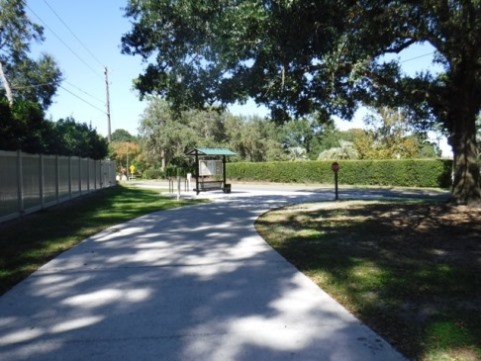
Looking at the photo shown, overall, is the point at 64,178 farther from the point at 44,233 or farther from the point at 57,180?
the point at 44,233

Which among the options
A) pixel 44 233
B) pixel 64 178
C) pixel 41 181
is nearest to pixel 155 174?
pixel 64 178

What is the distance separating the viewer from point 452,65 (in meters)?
14.5

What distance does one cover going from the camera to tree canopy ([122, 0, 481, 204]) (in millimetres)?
10945

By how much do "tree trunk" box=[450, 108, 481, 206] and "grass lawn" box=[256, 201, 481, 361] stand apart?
108 centimetres

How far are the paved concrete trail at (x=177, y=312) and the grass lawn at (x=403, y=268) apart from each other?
11.5 inches

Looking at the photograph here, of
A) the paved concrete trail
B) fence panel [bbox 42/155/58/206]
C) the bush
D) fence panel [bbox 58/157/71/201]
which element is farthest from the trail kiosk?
the bush

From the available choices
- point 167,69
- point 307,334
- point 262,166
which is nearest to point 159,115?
point 262,166

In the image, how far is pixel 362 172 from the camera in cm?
3497

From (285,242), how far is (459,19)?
6.82m

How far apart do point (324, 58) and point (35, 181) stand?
9523mm

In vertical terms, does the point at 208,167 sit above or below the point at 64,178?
above

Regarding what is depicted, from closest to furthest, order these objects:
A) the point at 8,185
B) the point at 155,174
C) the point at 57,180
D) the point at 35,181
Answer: the point at 8,185 < the point at 35,181 < the point at 57,180 < the point at 155,174

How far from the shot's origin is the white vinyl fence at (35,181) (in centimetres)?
1216

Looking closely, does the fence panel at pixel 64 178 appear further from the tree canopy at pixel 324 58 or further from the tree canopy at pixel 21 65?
the tree canopy at pixel 21 65
